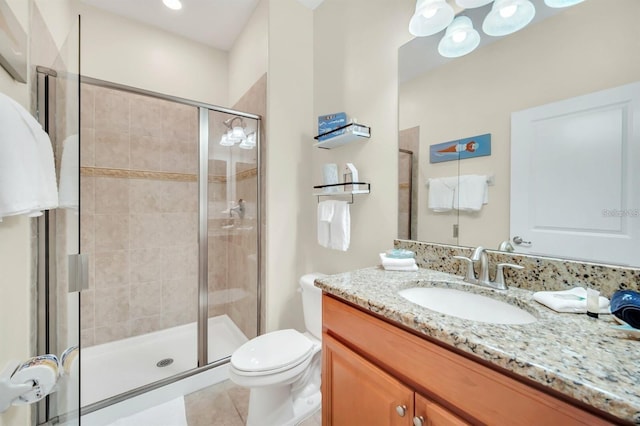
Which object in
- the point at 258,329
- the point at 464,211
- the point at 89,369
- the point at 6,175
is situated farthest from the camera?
the point at 258,329

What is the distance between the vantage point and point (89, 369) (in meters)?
1.80

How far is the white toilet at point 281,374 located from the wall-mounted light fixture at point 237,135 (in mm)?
1267

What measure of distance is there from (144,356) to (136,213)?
117 cm

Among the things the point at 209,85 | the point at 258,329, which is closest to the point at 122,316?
the point at 258,329

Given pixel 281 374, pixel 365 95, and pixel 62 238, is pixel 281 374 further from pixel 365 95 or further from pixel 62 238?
pixel 365 95

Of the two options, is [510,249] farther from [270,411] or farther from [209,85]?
[209,85]

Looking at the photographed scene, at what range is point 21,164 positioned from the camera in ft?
2.15

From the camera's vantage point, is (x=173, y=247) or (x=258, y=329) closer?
(x=258, y=329)

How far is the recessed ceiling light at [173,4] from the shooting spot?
189 cm

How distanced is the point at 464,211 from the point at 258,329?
168 centimetres

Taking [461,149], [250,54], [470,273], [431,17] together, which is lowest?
[470,273]

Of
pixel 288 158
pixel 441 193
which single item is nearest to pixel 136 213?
pixel 288 158

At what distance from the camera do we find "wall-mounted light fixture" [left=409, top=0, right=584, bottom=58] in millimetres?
936

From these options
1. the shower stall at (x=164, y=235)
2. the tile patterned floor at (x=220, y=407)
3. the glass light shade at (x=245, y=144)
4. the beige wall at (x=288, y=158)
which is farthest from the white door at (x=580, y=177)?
the glass light shade at (x=245, y=144)
